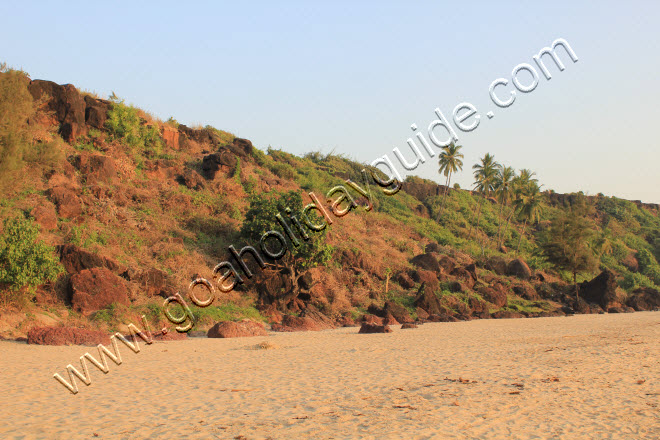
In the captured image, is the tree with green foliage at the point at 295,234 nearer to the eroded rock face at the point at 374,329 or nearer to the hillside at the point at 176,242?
the hillside at the point at 176,242

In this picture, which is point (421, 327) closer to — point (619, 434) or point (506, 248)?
point (619, 434)

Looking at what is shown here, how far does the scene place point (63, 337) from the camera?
642 inches

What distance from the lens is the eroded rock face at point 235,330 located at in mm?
19562

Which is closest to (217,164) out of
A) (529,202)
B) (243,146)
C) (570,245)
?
(243,146)

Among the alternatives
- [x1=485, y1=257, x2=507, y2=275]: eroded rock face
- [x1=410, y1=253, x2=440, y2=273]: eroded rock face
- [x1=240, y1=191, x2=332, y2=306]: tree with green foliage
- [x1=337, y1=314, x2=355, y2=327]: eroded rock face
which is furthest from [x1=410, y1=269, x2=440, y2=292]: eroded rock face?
[x1=485, y1=257, x2=507, y2=275]: eroded rock face

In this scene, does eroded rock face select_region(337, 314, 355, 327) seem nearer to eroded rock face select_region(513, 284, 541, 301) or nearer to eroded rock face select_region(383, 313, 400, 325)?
eroded rock face select_region(383, 313, 400, 325)

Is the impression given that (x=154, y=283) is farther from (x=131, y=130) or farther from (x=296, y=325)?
(x=131, y=130)

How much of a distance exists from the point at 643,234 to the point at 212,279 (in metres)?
80.0

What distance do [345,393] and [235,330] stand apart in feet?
37.0

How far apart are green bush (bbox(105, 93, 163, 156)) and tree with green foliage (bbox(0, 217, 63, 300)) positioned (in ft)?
67.5

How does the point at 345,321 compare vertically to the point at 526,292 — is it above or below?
above

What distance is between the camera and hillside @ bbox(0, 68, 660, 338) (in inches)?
829

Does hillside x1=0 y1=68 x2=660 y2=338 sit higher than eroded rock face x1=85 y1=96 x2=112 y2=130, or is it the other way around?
eroded rock face x1=85 y1=96 x2=112 y2=130

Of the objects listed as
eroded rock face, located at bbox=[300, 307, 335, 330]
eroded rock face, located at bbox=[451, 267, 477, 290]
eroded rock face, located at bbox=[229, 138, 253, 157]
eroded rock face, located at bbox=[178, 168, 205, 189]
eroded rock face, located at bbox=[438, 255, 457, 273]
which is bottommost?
eroded rock face, located at bbox=[451, 267, 477, 290]
